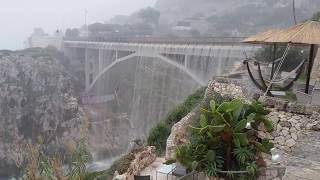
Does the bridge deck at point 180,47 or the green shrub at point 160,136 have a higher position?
the bridge deck at point 180,47

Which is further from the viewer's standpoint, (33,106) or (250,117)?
(33,106)

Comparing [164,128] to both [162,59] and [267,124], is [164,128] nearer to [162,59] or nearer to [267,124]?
[267,124]

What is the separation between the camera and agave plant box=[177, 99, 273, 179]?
895 centimetres

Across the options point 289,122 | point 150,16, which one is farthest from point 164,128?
point 150,16

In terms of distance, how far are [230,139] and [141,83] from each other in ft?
93.6

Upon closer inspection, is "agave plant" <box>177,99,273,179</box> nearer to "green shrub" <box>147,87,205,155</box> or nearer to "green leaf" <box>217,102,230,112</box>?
"green leaf" <box>217,102,230,112</box>

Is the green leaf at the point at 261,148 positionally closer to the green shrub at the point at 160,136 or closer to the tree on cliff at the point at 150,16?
the green shrub at the point at 160,136

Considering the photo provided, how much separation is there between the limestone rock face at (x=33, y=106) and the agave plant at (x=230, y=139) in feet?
103

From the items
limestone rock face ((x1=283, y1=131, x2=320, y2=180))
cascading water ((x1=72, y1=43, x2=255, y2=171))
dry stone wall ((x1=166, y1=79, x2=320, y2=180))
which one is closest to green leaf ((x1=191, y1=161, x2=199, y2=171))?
dry stone wall ((x1=166, y1=79, x2=320, y2=180))

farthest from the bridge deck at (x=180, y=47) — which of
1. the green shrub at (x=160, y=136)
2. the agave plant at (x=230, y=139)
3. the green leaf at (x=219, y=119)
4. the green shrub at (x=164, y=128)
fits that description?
the green leaf at (x=219, y=119)

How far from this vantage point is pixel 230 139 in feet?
29.8

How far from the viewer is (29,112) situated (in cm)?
4481

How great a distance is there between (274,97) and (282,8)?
63.8 metres

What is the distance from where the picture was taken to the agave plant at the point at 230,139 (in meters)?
8.95
